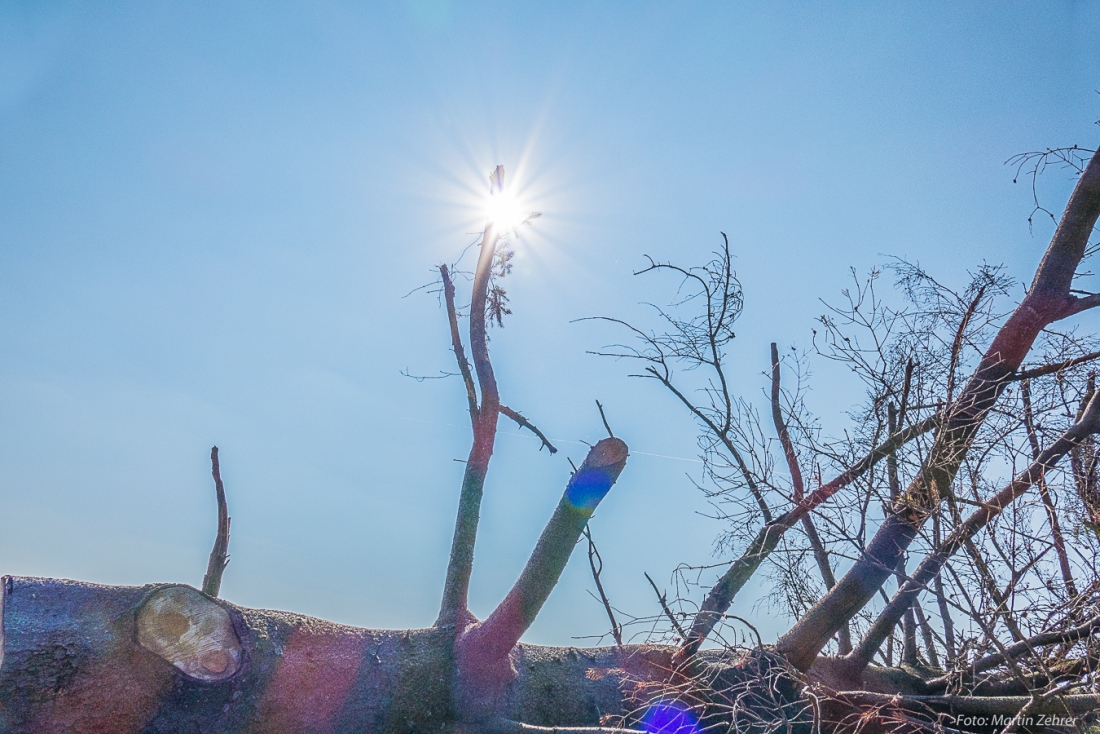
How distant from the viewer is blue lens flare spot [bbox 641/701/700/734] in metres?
3.54

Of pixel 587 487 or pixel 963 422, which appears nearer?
pixel 963 422

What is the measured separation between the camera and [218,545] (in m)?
4.31

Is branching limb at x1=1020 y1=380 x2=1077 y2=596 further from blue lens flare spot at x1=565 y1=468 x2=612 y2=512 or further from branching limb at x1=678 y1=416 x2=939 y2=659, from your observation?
blue lens flare spot at x1=565 y1=468 x2=612 y2=512

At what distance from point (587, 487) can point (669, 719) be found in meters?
1.47

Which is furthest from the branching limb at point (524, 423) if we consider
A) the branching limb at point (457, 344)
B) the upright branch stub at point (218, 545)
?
the upright branch stub at point (218, 545)

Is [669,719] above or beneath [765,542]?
beneath

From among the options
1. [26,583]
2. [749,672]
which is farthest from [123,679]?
[749,672]

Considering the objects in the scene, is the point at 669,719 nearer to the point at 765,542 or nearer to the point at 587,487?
the point at 765,542

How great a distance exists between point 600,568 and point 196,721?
8.43 feet

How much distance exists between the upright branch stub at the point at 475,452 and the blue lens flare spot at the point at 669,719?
1.31 meters

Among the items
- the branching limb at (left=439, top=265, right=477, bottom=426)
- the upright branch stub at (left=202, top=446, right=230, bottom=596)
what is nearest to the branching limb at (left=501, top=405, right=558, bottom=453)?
the branching limb at (left=439, top=265, right=477, bottom=426)

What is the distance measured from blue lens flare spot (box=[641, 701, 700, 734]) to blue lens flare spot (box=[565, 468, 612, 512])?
1275mm

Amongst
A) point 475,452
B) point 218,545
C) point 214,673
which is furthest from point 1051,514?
point 218,545

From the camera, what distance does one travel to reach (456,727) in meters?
3.41
